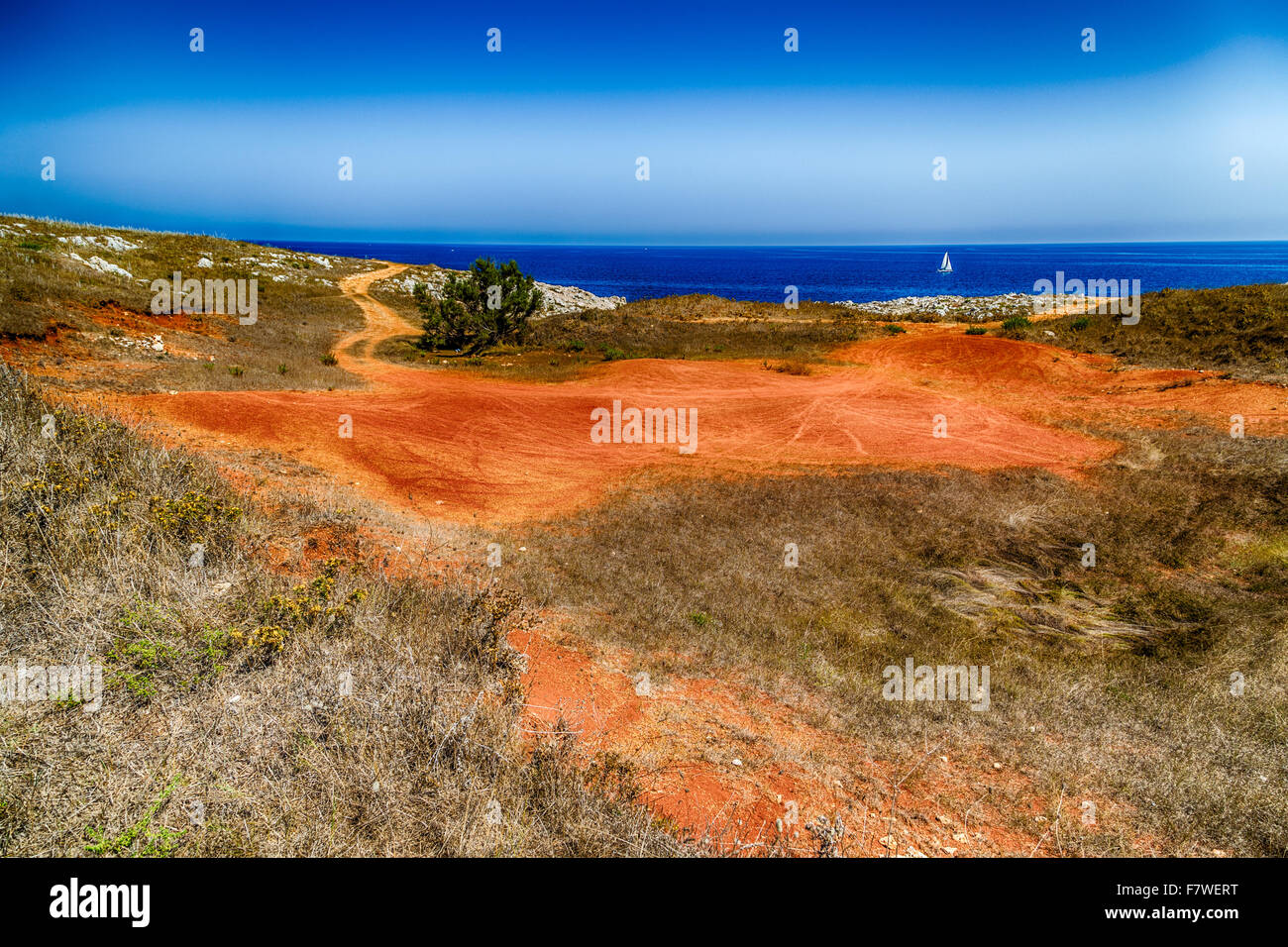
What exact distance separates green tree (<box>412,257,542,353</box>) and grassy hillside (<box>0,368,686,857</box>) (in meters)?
22.5

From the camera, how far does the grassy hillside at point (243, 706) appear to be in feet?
10.1

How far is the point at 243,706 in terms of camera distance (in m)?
3.89

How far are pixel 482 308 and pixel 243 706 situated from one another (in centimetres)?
2690

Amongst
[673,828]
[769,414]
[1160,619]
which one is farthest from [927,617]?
[769,414]

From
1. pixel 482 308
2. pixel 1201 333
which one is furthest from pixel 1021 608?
pixel 482 308

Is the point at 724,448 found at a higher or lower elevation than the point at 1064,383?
lower

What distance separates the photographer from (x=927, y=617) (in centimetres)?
796

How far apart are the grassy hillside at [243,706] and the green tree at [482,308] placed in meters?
22.5

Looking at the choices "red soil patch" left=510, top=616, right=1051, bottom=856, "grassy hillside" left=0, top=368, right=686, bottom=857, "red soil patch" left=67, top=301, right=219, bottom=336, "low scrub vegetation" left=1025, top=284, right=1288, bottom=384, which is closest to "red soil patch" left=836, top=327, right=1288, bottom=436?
"low scrub vegetation" left=1025, top=284, right=1288, bottom=384

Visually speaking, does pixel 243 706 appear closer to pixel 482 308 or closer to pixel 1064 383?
pixel 482 308

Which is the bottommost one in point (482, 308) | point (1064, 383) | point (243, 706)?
point (243, 706)

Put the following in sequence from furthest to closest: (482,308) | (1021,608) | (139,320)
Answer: (482,308)
(139,320)
(1021,608)
